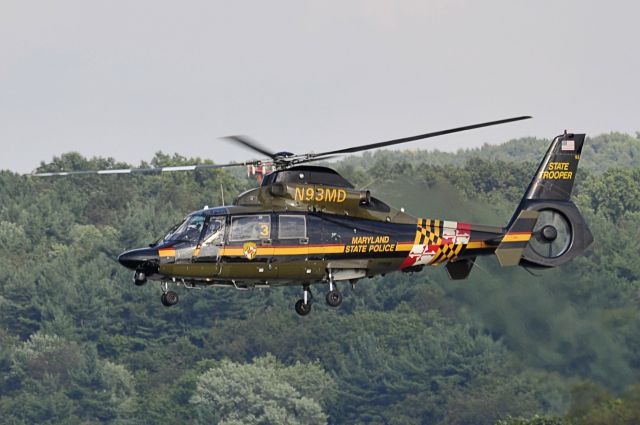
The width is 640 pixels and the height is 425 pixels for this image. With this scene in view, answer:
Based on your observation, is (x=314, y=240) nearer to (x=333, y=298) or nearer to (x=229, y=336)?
(x=333, y=298)

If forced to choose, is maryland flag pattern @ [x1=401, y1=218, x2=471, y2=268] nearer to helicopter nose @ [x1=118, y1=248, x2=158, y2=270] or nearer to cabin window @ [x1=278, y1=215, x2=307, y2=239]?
cabin window @ [x1=278, y1=215, x2=307, y2=239]

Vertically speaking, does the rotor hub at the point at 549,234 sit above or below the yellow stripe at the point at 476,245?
above

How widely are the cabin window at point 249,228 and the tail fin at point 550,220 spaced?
6641mm

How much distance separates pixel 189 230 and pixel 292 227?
8.65 feet

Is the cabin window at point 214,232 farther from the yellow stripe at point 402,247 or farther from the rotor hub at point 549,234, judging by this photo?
the rotor hub at point 549,234

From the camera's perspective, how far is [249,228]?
155 ft

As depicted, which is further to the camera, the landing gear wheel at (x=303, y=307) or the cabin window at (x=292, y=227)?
the landing gear wheel at (x=303, y=307)

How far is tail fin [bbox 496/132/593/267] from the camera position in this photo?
164 ft

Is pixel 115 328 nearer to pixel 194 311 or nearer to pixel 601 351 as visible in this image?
pixel 194 311

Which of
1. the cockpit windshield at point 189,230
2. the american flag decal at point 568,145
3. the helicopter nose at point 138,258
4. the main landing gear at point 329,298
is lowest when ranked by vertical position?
the main landing gear at point 329,298

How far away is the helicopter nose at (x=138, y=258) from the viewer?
46562 millimetres

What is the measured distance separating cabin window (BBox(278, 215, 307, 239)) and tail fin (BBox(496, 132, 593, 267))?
18.5 feet

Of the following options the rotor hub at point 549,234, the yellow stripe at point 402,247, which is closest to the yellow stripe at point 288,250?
the yellow stripe at point 402,247

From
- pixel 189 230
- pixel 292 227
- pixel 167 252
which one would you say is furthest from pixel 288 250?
pixel 167 252
